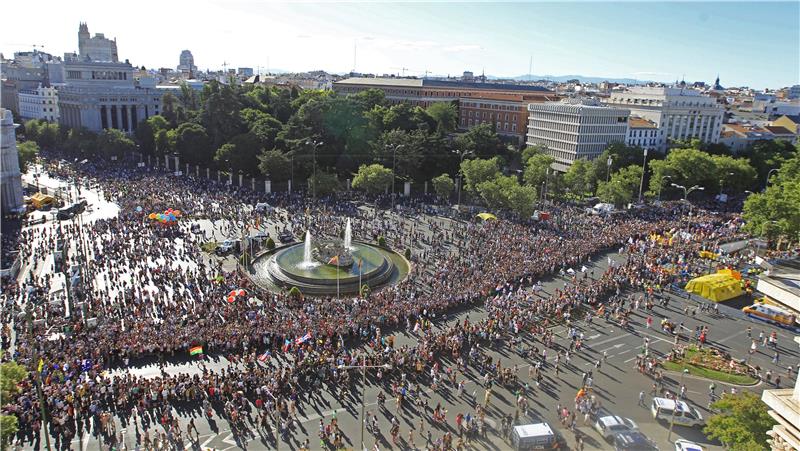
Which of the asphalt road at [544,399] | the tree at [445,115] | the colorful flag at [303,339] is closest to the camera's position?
the asphalt road at [544,399]

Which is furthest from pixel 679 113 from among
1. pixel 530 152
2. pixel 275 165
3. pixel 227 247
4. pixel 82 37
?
pixel 82 37

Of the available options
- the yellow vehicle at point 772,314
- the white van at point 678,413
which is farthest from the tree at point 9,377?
the yellow vehicle at point 772,314

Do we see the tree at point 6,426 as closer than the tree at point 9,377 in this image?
Yes

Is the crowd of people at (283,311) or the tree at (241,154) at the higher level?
the tree at (241,154)

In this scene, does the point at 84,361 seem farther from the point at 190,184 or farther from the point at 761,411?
the point at 190,184

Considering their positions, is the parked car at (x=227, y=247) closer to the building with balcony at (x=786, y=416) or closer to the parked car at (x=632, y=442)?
the parked car at (x=632, y=442)

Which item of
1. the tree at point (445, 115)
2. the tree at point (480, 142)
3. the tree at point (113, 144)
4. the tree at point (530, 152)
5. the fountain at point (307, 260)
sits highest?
the tree at point (445, 115)
